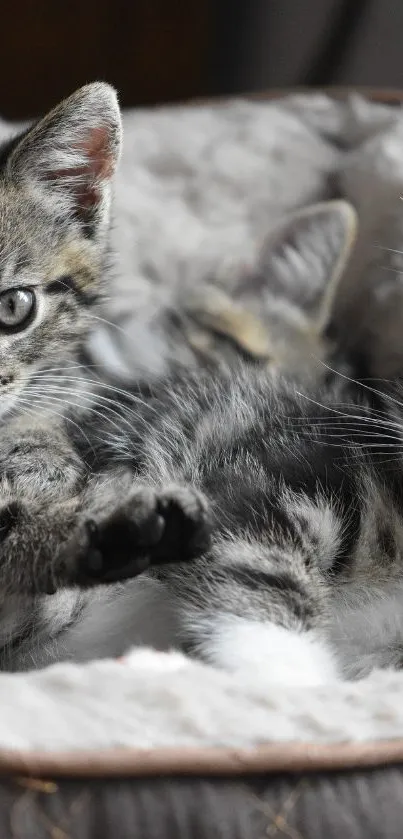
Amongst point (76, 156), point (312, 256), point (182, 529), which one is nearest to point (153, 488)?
point (182, 529)

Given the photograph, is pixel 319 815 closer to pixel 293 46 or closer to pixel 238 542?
pixel 238 542

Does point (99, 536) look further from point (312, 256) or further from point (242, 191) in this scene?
point (242, 191)

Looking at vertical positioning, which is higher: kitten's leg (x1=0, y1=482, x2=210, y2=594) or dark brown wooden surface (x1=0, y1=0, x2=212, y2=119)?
dark brown wooden surface (x1=0, y1=0, x2=212, y2=119)

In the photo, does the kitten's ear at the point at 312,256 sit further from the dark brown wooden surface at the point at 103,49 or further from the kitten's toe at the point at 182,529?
the dark brown wooden surface at the point at 103,49

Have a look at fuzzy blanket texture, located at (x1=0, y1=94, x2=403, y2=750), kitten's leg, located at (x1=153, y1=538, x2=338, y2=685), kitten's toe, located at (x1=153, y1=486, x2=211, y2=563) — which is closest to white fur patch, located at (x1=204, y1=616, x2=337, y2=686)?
kitten's leg, located at (x1=153, y1=538, x2=338, y2=685)

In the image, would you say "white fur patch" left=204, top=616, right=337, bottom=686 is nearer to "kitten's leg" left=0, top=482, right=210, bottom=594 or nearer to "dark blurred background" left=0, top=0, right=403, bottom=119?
"kitten's leg" left=0, top=482, right=210, bottom=594

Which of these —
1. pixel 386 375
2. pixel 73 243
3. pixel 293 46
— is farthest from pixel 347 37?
pixel 73 243
